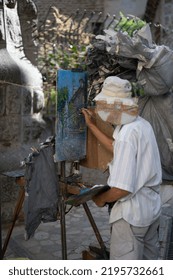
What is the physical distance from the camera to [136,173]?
2.53 meters

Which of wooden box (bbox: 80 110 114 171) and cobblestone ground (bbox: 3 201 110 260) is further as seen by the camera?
cobblestone ground (bbox: 3 201 110 260)

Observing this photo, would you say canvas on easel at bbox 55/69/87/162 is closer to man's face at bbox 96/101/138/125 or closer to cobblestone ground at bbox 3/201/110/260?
man's face at bbox 96/101/138/125

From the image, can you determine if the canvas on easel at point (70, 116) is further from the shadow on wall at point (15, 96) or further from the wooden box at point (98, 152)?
the shadow on wall at point (15, 96)

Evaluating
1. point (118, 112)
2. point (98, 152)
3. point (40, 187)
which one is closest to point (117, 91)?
point (118, 112)

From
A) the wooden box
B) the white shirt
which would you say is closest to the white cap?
the white shirt

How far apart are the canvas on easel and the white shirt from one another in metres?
0.54

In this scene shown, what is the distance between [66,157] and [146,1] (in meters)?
12.2

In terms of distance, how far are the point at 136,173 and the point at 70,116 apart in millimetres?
817

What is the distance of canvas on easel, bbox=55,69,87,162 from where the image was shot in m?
3.00

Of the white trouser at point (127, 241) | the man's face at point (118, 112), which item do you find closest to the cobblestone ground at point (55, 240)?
the white trouser at point (127, 241)

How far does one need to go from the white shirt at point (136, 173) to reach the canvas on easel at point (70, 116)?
0.54 metres

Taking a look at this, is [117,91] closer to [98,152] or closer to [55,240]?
[98,152]

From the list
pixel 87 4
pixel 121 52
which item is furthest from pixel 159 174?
pixel 87 4

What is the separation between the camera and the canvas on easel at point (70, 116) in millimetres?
2996
